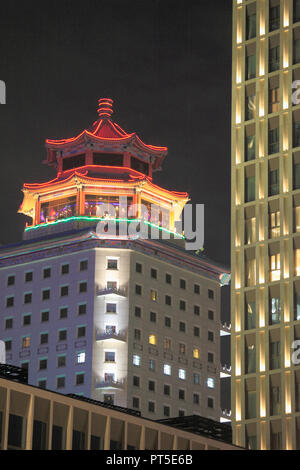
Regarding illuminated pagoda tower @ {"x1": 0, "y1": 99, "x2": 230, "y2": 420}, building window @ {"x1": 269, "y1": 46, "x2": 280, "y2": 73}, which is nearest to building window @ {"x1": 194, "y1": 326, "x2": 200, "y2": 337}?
illuminated pagoda tower @ {"x1": 0, "y1": 99, "x2": 230, "y2": 420}

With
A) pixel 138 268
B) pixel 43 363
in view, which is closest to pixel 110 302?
pixel 138 268

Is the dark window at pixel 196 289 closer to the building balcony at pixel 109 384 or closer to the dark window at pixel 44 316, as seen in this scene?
the building balcony at pixel 109 384

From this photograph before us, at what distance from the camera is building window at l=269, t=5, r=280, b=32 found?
91.1 m

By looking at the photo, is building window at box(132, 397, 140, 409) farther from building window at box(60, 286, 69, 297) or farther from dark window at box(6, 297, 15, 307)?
dark window at box(6, 297, 15, 307)

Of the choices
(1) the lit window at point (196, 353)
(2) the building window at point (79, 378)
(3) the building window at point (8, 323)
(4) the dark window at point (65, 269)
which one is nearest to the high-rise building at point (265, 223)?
(2) the building window at point (79, 378)

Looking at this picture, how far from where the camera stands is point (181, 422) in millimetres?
85375

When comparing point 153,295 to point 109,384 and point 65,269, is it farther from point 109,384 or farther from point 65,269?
point 109,384

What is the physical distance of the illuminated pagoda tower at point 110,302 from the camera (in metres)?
164

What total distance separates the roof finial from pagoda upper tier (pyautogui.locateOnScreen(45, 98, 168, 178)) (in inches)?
161

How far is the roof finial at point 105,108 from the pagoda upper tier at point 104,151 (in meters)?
4.09

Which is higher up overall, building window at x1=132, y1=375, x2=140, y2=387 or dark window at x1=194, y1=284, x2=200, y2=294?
dark window at x1=194, y1=284, x2=200, y2=294

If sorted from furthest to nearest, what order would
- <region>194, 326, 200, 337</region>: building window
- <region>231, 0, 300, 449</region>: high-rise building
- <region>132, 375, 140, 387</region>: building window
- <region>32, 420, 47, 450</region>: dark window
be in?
<region>194, 326, 200, 337</region>: building window → <region>132, 375, 140, 387</region>: building window → <region>231, 0, 300, 449</region>: high-rise building → <region>32, 420, 47, 450</region>: dark window
